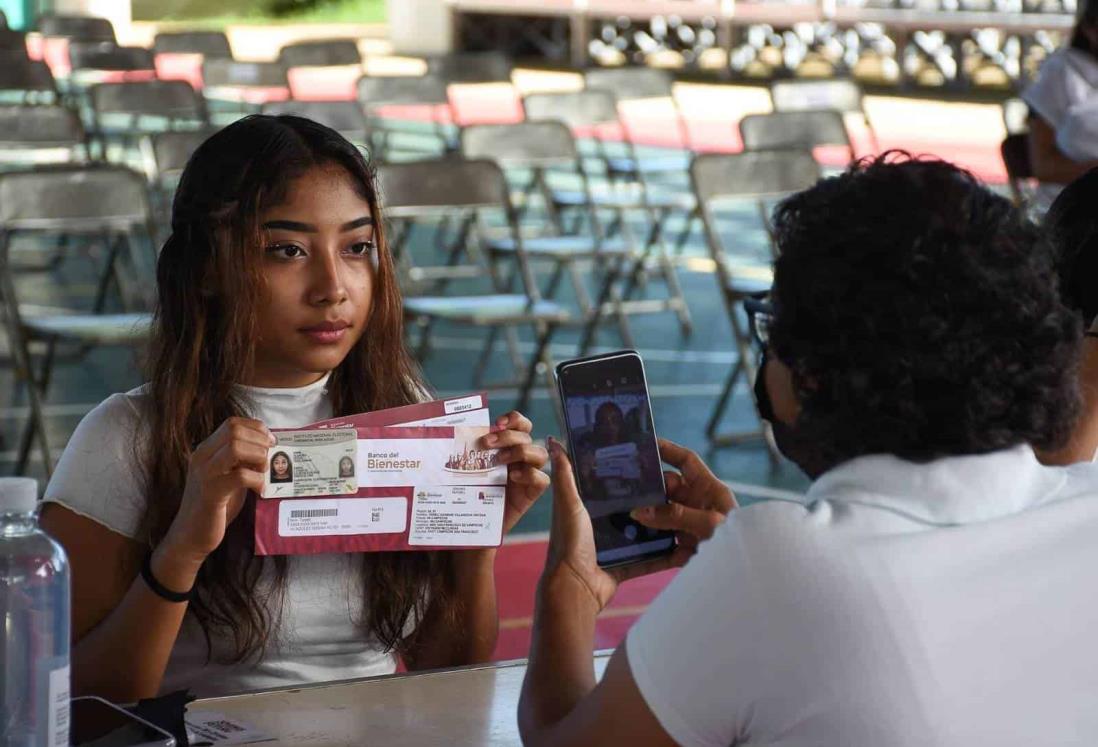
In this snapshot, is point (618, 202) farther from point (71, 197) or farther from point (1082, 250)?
point (1082, 250)

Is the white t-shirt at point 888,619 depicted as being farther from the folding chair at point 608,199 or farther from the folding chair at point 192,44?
the folding chair at point 192,44

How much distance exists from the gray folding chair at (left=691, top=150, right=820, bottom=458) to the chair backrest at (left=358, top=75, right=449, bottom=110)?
2870 millimetres

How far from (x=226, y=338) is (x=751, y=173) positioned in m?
4.55

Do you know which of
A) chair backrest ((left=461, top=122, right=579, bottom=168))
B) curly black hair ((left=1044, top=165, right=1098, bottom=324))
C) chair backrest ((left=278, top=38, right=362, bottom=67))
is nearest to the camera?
curly black hair ((left=1044, top=165, right=1098, bottom=324))

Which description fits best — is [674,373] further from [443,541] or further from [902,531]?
[902,531]

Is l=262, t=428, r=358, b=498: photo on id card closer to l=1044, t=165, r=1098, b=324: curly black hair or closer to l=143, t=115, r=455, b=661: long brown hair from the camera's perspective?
l=143, t=115, r=455, b=661: long brown hair

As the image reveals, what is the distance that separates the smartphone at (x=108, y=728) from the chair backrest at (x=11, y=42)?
863 centimetres

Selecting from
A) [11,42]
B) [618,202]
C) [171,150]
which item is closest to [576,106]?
[618,202]

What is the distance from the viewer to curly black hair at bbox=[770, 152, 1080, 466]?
1.27 m

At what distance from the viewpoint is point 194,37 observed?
11.1m

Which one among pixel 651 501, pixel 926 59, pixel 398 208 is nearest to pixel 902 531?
pixel 651 501

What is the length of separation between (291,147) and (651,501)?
2.13 ft

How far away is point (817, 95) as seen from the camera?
8.76 m

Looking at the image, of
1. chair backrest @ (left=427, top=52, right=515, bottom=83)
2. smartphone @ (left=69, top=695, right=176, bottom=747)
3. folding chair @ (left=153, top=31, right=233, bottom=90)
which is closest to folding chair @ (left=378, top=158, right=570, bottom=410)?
smartphone @ (left=69, top=695, right=176, bottom=747)
